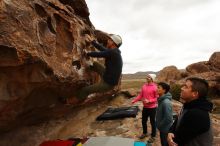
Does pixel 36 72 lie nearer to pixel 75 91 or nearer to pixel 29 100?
pixel 29 100

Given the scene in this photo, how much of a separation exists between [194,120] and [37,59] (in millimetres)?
4813

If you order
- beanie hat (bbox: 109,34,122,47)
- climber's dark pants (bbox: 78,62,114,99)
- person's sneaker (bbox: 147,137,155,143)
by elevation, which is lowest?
person's sneaker (bbox: 147,137,155,143)

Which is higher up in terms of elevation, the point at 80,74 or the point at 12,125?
the point at 80,74

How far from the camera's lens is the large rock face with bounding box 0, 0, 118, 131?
24.2 ft

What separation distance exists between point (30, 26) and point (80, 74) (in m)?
3.32

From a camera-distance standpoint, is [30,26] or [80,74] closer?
[30,26]

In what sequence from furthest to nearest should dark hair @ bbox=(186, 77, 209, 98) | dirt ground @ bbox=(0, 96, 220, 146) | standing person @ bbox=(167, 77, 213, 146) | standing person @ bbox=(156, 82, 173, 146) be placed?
dirt ground @ bbox=(0, 96, 220, 146) < standing person @ bbox=(156, 82, 173, 146) < dark hair @ bbox=(186, 77, 209, 98) < standing person @ bbox=(167, 77, 213, 146)

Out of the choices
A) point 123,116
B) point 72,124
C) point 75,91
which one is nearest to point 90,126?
point 72,124

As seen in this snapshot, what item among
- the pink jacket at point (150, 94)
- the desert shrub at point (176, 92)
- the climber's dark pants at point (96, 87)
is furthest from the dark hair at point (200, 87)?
the desert shrub at point (176, 92)

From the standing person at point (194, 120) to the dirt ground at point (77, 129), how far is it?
6718mm

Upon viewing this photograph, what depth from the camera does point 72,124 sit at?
14047 millimetres

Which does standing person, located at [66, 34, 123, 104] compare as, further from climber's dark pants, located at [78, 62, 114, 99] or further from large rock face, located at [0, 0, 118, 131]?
large rock face, located at [0, 0, 118, 131]

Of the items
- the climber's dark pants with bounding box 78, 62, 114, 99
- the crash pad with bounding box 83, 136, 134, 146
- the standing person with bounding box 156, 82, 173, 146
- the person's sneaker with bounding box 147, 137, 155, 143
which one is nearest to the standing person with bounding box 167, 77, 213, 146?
the crash pad with bounding box 83, 136, 134, 146

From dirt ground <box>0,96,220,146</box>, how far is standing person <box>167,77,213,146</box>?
6718 mm
